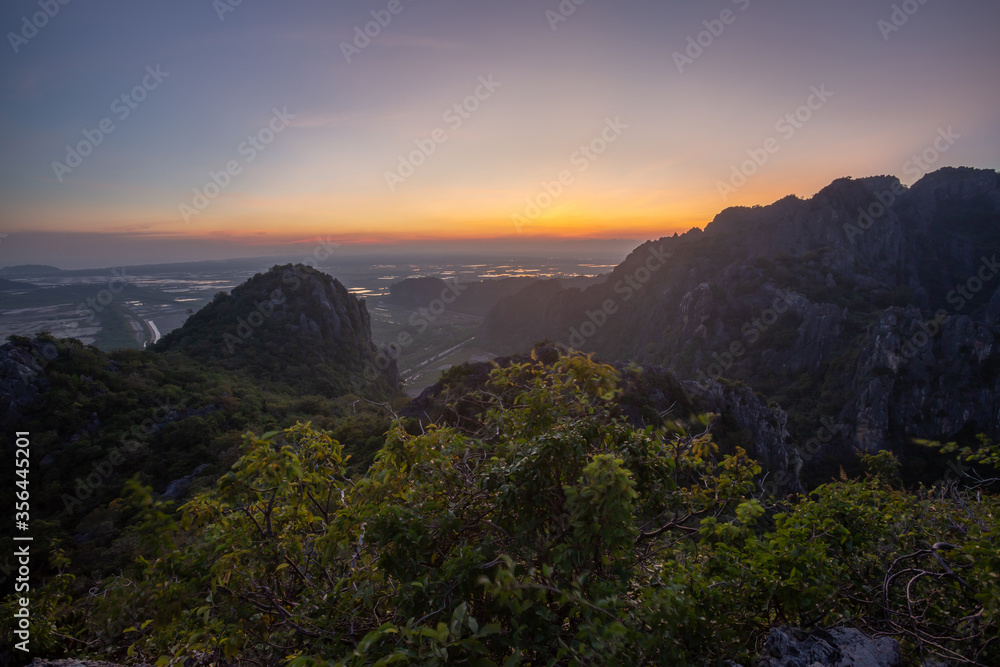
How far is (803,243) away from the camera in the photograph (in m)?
84.4

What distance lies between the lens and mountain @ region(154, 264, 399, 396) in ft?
136

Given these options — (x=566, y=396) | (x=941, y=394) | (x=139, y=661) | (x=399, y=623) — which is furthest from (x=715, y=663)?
(x=941, y=394)

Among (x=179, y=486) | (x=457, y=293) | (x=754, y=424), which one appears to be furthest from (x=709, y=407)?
(x=457, y=293)

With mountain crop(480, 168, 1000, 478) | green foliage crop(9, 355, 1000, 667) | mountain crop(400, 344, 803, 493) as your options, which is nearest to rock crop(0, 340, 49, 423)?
mountain crop(400, 344, 803, 493)

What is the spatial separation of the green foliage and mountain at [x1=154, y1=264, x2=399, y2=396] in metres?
39.8

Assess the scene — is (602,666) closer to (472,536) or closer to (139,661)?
(472,536)

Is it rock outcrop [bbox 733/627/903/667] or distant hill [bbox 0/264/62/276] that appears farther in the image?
distant hill [bbox 0/264/62/276]

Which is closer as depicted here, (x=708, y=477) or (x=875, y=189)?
(x=708, y=477)

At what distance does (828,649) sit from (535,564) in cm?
235

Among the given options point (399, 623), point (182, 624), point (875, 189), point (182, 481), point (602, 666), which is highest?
point (875, 189)

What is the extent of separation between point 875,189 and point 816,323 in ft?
234

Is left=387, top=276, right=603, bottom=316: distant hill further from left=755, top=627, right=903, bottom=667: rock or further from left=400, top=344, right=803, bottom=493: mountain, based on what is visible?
left=755, top=627, right=903, bottom=667: rock

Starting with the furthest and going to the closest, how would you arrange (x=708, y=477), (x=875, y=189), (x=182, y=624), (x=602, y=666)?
(x=875, y=189) < (x=708, y=477) < (x=182, y=624) < (x=602, y=666)

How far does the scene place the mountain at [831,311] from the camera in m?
47.5
